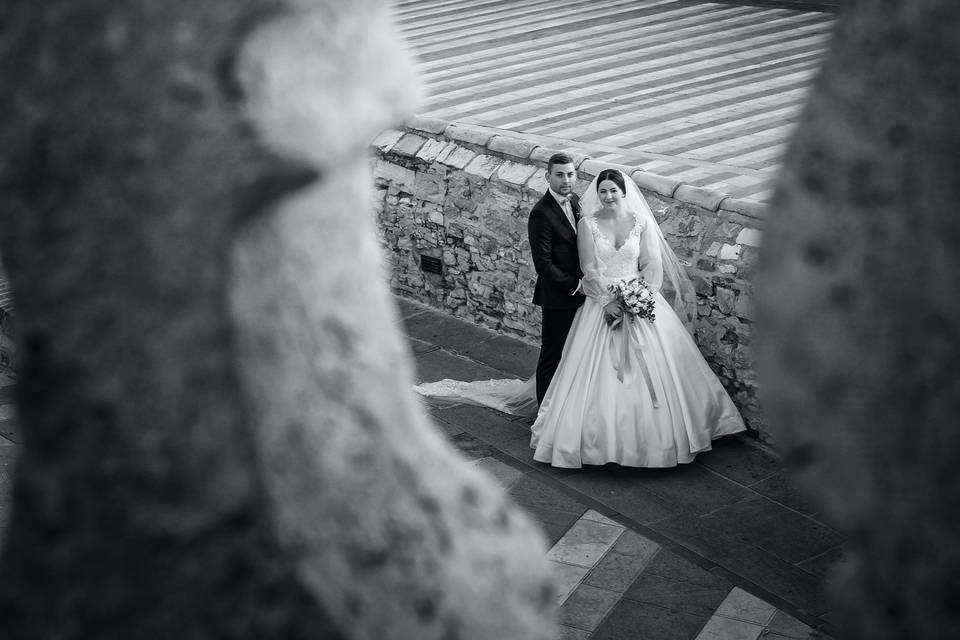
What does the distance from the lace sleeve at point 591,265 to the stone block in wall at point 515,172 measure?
1440 mm

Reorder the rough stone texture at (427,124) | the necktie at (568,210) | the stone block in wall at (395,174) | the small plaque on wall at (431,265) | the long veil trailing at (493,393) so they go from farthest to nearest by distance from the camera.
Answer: the small plaque on wall at (431,265) → the stone block in wall at (395,174) → the rough stone texture at (427,124) → the long veil trailing at (493,393) → the necktie at (568,210)

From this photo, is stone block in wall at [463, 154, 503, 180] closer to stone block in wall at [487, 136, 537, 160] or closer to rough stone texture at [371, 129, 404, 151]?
stone block in wall at [487, 136, 537, 160]

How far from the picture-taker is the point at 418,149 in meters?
9.55

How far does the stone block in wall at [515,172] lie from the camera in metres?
8.63

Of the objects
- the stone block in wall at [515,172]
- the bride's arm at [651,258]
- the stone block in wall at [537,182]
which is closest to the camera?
the bride's arm at [651,258]

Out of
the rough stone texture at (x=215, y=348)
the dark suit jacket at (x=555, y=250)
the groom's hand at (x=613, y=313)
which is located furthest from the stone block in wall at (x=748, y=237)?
the rough stone texture at (x=215, y=348)

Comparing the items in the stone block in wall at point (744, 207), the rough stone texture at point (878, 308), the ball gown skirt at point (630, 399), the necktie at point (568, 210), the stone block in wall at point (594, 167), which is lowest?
the ball gown skirt at point (630, 399)

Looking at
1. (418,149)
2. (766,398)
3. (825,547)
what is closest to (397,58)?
(766,398)

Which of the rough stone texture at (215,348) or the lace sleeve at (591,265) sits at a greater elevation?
the rough stone texture at (215,348)

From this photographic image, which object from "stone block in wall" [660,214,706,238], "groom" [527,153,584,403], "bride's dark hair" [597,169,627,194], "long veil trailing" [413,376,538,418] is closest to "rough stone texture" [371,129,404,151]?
"long veil trailing" [413,376,538,418]

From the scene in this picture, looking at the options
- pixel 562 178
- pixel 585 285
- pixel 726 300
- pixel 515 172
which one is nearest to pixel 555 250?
pixel 585 285

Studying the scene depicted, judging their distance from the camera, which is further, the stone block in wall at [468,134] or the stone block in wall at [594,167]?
the stone block in wall at [468,134]

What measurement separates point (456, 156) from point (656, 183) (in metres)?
1.96

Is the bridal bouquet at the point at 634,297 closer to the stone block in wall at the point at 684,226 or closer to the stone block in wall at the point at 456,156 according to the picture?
the stone block in wall at the point at 684,226
